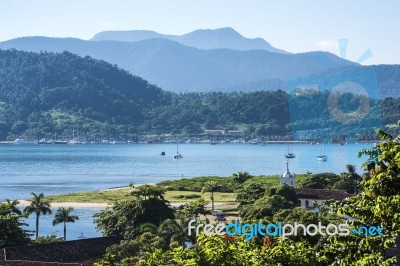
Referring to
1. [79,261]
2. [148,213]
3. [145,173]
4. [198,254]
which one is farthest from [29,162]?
[198,254]

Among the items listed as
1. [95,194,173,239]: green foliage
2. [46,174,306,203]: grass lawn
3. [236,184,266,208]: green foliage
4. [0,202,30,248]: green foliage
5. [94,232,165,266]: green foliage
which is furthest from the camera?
[46,174,306,203]: grass lawn

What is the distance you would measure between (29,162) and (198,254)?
171 m

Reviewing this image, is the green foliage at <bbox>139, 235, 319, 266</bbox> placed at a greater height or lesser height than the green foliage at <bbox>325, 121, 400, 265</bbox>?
lesser

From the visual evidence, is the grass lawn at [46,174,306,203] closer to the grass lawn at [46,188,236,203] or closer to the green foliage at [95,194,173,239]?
the grass lawn at [46,188,236,203]

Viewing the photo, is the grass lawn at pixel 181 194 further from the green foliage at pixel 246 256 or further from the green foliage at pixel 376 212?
the green foliage at pixel 376 212

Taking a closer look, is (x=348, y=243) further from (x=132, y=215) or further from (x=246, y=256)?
(x=132, y=215)

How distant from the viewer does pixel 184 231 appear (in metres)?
40.6

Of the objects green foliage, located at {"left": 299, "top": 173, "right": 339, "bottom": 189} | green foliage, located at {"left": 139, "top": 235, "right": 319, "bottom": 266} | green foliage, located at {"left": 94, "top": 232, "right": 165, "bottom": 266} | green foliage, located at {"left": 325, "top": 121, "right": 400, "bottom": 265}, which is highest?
green foliage, located at {"left": 325, "top": 121, "right": 400, "bottom": 265}

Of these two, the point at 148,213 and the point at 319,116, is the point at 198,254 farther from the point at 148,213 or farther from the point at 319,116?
the point at 319,116

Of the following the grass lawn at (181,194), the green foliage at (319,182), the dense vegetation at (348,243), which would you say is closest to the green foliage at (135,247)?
the dense vegetation at (348,243)

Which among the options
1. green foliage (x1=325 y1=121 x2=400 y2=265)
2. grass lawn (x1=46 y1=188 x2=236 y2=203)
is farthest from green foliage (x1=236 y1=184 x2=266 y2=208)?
green foliage (x1=325 y1=121 x2=400 y2=265)

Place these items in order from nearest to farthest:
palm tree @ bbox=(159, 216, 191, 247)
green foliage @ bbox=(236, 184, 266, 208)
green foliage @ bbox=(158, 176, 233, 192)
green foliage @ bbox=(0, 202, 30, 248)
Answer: palm tree @ bbox=(159, 216, 191, 247)
green foliage @ bbox=(0, 202, 30, 248)
green foliage @ bbox=(236, 184, 266, 208)
green foliage @ bbox=(158, 176, 233, 192)

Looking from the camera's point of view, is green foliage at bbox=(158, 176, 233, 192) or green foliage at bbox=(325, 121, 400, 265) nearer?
green foliage at bbox=(325, 121, 400, 265)

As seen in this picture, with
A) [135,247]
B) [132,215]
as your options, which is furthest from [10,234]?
[132,215]
